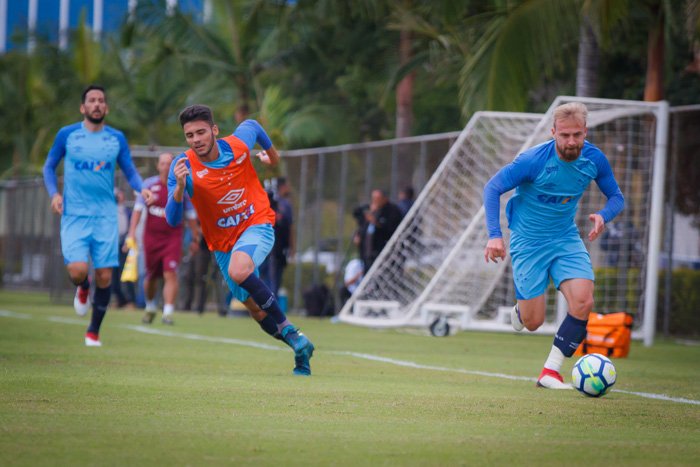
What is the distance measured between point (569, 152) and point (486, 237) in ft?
29.7

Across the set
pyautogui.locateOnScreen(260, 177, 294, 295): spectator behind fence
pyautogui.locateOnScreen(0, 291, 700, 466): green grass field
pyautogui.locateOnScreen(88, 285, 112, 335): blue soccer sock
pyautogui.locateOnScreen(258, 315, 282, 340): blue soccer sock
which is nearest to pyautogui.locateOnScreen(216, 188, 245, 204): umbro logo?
pyautogui.locateOnScreen(258, 315, 282, 340): blue soccer sock

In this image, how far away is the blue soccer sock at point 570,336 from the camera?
8828 millimetres

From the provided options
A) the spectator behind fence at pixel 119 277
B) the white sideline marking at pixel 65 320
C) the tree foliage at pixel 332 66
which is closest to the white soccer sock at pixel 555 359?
the tree foliage at pixel 332 66

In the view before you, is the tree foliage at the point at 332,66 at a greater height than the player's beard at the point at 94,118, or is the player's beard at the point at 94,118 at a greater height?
the tree foliage at the point at 332,66

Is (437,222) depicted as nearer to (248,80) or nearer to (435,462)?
(435,462)

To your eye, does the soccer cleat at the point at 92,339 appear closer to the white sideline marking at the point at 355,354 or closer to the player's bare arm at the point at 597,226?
the white sideline marking at the point at 355,354

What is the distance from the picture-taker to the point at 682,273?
17.9 m

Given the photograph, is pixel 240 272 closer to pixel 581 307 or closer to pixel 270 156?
pixel 270 156

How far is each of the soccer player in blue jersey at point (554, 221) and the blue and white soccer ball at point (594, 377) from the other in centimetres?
46

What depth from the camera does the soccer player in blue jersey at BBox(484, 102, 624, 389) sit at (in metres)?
8.79

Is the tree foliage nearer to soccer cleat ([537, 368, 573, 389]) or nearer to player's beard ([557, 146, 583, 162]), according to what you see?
player's beard ([557, 146, 583, 162])

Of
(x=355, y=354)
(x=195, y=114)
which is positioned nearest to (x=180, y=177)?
(x=195, y=114)

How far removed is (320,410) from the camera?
714cm

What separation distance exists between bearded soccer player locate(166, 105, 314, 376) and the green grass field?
1.54 ft
